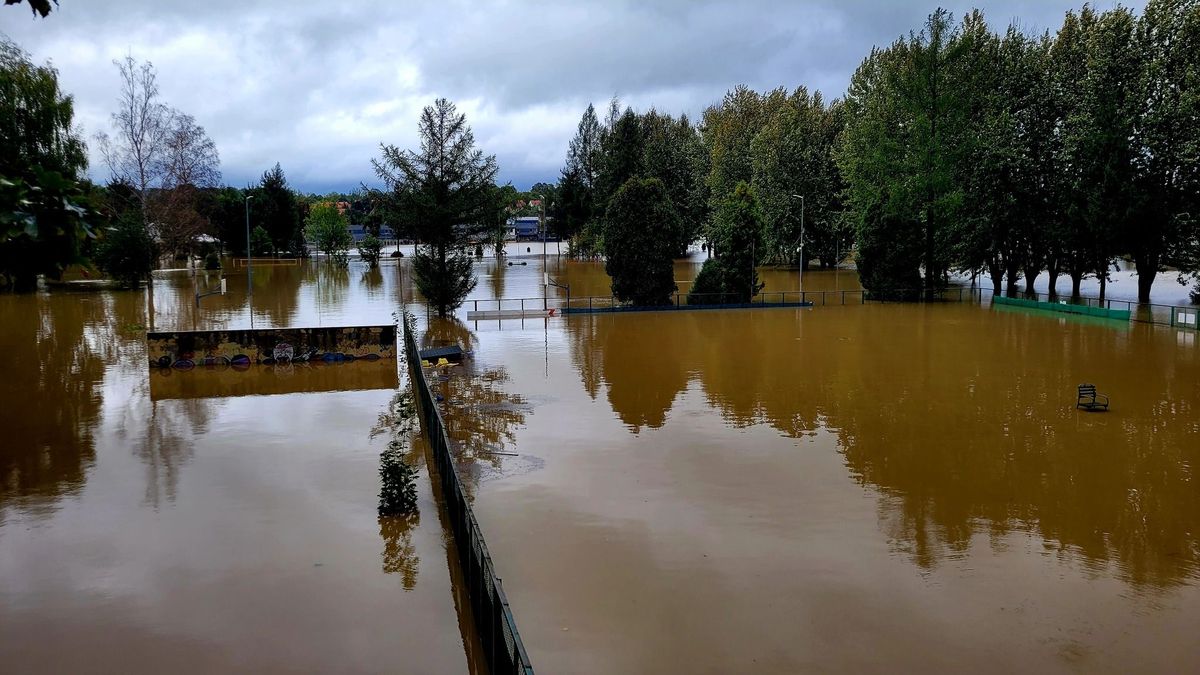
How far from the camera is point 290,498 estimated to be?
13258mm

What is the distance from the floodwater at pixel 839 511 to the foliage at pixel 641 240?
49.1 feet

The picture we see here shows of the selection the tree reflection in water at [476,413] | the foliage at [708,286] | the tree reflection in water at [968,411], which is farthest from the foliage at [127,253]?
the tree reflection in water at [476,413]

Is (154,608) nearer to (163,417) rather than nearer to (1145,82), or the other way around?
(163,417)

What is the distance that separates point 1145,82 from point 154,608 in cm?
Result: 4413

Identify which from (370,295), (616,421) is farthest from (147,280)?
(616,421)

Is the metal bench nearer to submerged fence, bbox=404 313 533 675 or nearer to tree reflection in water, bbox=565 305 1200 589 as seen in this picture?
tree reflection in water, bbox=565 305 1200 589

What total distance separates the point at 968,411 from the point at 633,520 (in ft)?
35.3

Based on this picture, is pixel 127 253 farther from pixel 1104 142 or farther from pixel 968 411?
pixel 1104 142

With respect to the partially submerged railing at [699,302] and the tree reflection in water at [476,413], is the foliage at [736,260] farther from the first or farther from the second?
the tree reflection in water at [476,413]

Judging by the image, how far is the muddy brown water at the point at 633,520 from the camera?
8.81 metres

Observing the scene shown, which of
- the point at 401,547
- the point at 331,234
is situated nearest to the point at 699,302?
the point at 401,547

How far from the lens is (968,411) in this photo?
19312 mm

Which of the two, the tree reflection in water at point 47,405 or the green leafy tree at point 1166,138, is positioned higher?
the green leafy tree at point 1166,138

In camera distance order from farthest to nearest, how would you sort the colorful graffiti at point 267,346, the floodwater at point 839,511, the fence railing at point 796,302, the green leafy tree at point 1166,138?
the fence railing at point 796,302 → the green leafy tree at point 1166,138 → the colorful graffiti at point 267,346 → the floodwater at point 839,511
